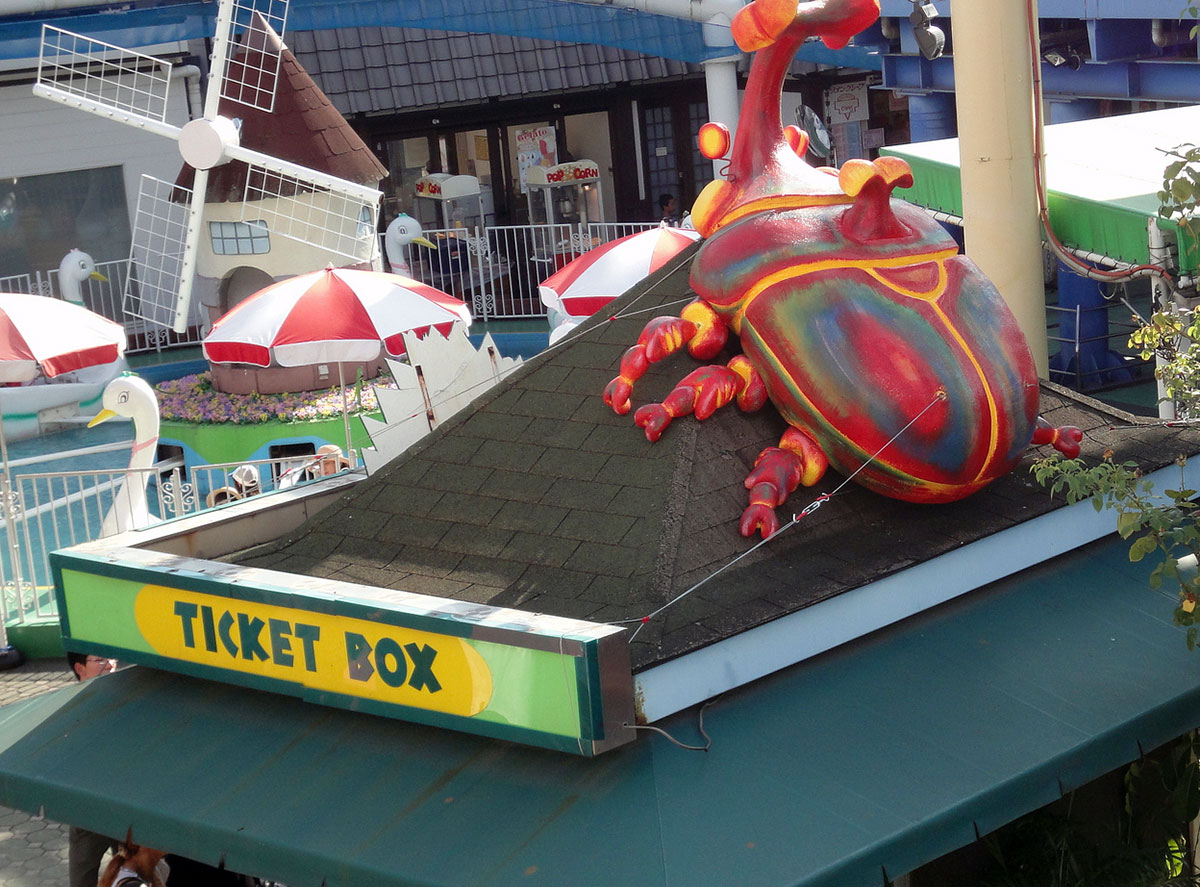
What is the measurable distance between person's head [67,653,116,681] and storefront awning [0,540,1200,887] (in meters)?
0.46

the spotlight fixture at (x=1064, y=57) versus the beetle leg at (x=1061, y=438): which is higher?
the spotlight fixture at (x=1064, y=57)

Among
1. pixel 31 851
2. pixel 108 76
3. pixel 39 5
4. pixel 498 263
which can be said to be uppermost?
pixel 39 5

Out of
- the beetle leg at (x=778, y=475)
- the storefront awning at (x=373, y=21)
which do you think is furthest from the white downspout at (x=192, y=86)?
the beetle leg at (x=778, y=475)

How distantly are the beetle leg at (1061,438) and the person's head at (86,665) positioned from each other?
3.70 m

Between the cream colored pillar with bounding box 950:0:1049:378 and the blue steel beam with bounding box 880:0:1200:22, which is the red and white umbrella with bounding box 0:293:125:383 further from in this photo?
the blue steel beam with bounding box 880:0:1200:22

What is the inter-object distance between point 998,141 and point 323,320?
694cm

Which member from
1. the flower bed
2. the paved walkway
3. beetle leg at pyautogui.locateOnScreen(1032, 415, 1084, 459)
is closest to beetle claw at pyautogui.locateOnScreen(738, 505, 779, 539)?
beetle leg at pyautogui.locateOnScreen(1032, 415, 1084, 459)

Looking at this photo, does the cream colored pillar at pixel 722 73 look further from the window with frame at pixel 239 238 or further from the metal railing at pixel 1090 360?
the metal railing at pixel 1090 360

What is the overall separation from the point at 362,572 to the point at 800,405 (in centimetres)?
167

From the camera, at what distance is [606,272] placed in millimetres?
13789

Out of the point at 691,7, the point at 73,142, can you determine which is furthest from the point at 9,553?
the point at 73,142

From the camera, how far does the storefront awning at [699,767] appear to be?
4.07 meters

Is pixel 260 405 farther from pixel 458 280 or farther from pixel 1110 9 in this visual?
pixel 1110 9

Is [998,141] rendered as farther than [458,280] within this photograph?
No
